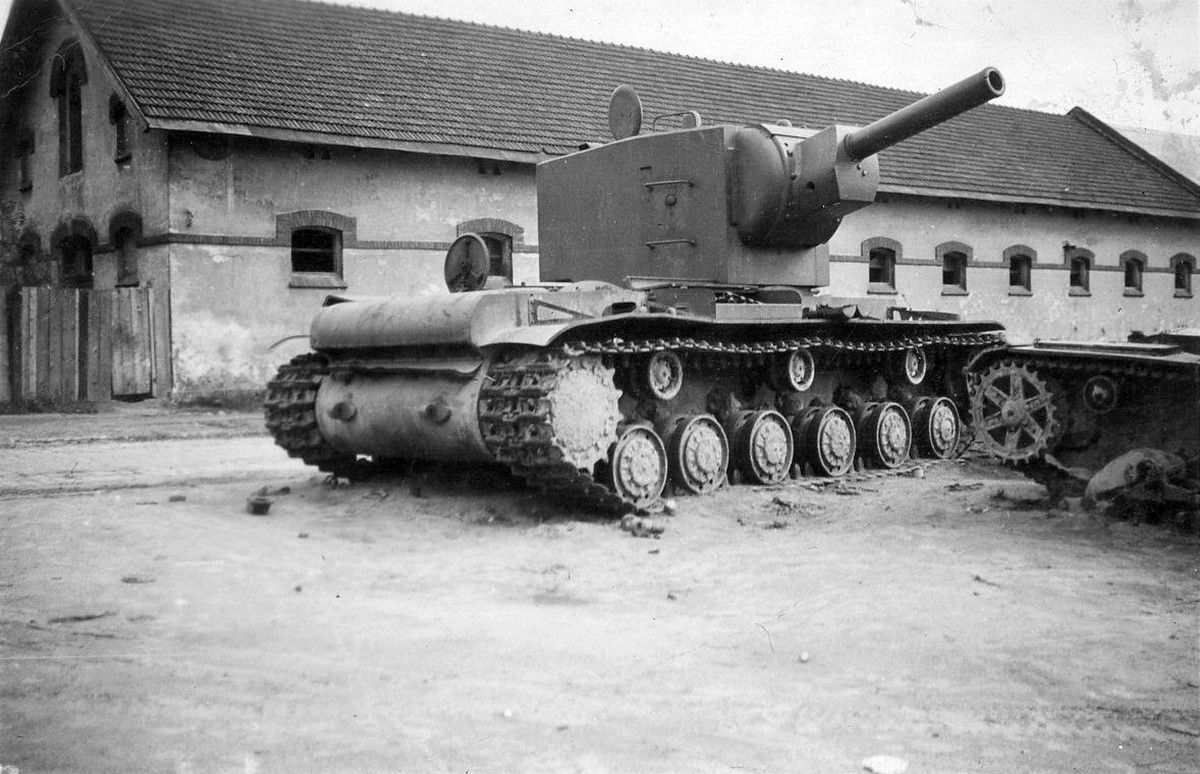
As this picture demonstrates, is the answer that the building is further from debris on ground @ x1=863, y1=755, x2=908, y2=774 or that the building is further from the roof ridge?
debris on ground @ x1=863, y1=755, x2=908, y2=774

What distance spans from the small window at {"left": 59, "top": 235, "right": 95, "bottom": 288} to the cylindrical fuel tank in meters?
11.6

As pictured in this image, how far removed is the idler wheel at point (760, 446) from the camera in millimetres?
9766

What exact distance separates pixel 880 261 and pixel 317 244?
11.3 meters

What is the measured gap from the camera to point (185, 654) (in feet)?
16.2

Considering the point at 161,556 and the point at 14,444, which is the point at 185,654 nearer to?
the point at 161,556

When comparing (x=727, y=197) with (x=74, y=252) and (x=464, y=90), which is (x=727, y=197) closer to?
(x=464, y=90)

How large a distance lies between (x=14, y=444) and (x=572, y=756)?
11011mm

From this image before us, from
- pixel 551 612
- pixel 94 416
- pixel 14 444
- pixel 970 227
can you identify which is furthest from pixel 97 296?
pixel 970 227

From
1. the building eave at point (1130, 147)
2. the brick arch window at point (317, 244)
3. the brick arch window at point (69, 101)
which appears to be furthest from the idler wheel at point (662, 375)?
the building eave at point (1130, 147)

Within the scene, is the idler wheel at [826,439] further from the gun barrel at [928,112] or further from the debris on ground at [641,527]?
the debris on ground at [641,527]

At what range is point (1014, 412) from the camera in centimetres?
873

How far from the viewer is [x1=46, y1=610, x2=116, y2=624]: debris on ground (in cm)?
542

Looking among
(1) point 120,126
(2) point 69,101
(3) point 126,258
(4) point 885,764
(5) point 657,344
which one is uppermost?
(2) point 69,101

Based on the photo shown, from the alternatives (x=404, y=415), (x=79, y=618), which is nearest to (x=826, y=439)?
(x=404, y=415)
